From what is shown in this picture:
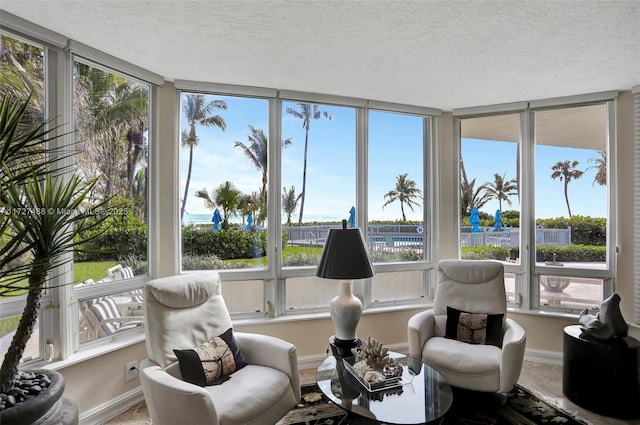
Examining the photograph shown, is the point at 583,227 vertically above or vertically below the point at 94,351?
above

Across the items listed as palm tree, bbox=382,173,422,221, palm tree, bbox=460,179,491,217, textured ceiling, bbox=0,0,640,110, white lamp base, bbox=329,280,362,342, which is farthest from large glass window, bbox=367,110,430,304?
white lamp base, bbox=329,280,362,342

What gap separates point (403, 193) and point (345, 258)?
1.60m

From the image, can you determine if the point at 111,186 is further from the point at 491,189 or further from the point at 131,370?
the point at 491,189

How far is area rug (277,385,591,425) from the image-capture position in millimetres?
2463

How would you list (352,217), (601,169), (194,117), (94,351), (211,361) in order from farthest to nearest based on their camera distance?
(352,217) → (601,169) → (194,117) → (94,351) → (211,361)

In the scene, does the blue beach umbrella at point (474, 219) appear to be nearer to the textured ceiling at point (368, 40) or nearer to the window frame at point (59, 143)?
the textured ceiling at point (368, 40)

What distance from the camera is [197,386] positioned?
6.47 feet

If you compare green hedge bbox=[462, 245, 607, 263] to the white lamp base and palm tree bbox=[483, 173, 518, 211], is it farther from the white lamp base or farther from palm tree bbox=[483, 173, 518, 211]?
the white lamp base

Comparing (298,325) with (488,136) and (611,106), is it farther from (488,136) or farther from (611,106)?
(611,106)

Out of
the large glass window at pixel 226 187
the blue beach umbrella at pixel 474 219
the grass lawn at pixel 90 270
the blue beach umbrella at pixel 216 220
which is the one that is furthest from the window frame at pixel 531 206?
the grass lawn at pixel 90 270

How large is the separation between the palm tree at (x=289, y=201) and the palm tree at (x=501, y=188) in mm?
2117

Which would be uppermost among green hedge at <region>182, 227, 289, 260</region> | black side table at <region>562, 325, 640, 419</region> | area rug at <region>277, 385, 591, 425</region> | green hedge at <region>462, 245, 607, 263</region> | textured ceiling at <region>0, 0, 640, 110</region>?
textured ceiling at <region>0, 0, 640, 110</region>

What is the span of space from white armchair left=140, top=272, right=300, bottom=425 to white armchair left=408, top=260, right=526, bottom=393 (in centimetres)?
111

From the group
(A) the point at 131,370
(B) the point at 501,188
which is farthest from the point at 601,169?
(A) the point at 131,370
